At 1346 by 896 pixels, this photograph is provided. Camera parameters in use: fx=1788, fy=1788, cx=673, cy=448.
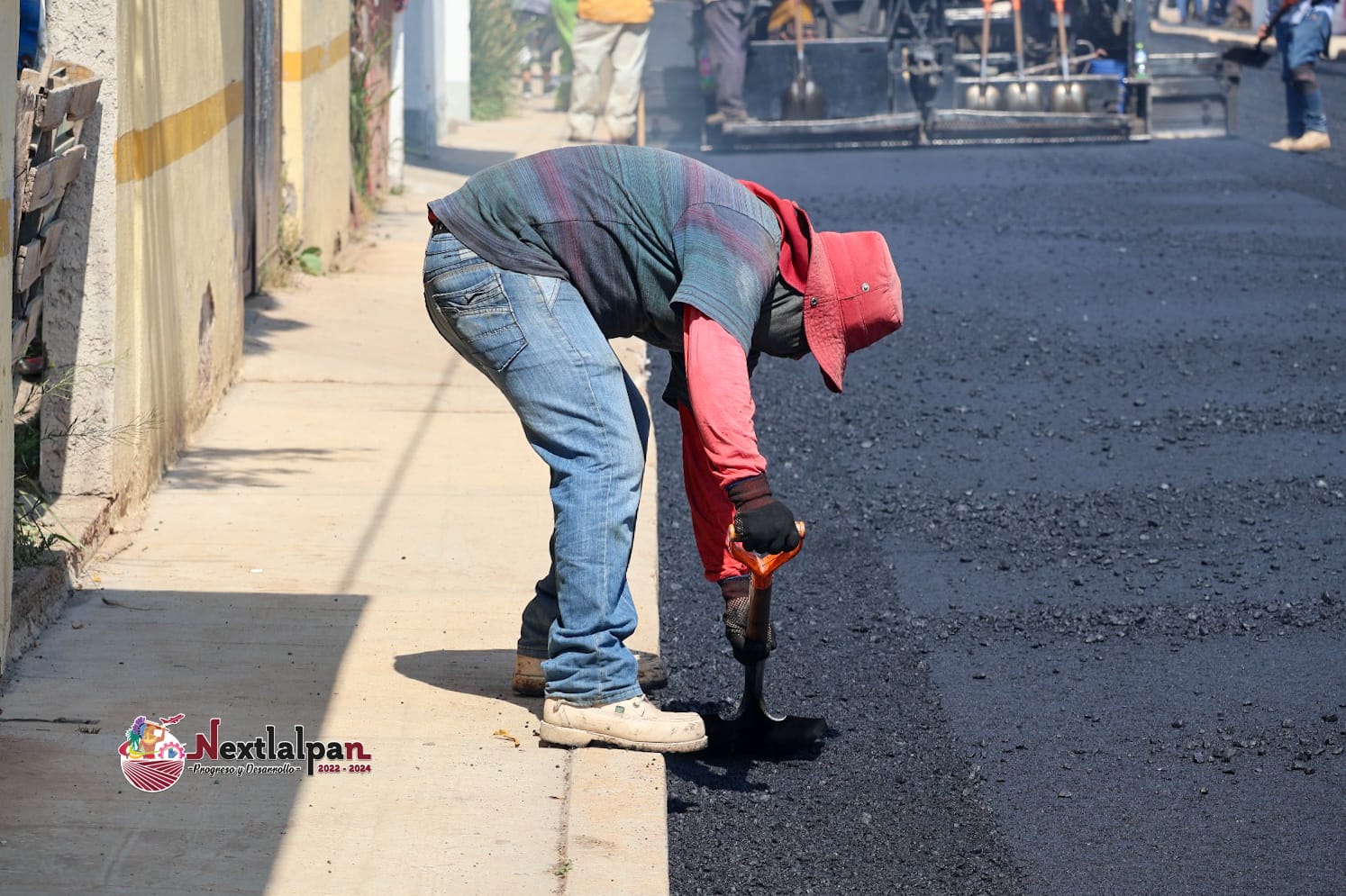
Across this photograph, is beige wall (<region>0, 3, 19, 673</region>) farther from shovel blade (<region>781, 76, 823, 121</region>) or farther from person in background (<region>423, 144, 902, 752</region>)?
shovel blade (<region>781, 76, 823, 121</region>)

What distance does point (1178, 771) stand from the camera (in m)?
4.18

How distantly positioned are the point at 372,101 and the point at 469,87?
763 cm

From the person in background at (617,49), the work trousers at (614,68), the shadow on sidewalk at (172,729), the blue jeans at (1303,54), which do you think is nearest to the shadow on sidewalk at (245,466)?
the shadow on sidewalk at (172,729)

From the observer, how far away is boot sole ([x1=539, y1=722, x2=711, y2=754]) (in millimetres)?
3930

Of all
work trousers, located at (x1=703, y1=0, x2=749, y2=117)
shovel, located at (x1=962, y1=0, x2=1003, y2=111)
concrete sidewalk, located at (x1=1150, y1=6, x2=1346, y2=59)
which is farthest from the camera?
concrete sidewalk, located at (x1=1150, y1=6, x2=1346, y2=59)

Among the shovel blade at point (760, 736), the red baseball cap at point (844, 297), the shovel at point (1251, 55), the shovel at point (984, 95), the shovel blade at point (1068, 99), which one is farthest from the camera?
the shovel at point (984, 95)

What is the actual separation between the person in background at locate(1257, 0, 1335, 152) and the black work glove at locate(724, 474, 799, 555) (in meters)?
13.9

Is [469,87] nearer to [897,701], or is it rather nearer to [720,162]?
[720,162]

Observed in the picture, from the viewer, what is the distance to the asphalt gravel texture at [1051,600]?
152 inches

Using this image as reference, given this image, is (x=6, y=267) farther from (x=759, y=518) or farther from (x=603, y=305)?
(x=759, y=518)

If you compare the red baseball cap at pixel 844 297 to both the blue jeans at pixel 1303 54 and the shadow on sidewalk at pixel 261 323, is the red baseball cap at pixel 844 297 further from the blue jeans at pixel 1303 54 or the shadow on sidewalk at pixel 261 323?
the blue jeans at pixel 1303 54

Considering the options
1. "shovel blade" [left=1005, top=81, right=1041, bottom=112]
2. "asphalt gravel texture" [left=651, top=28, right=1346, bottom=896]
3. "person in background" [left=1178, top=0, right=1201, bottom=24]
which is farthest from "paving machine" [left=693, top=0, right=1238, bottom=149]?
"person in background" [left=1178, top=0, right=1201, bottom=24]

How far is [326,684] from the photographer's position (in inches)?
169

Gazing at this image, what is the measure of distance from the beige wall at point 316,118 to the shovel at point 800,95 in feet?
21.5
